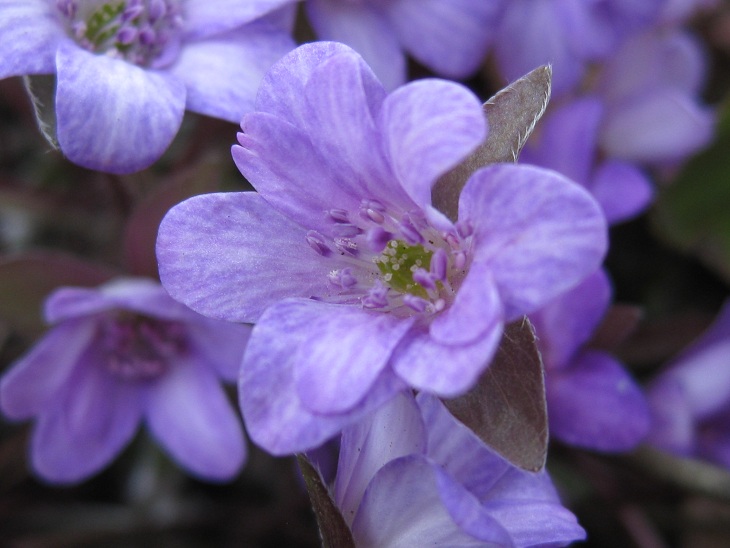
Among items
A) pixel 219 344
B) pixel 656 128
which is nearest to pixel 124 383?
pixel 219 344

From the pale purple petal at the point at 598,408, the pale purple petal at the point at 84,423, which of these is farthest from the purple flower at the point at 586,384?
the pale purple petal at the point at 84,423

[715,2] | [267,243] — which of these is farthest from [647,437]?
[715,2]

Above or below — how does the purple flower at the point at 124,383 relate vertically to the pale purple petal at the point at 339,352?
below

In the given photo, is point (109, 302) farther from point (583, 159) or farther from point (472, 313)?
point (583, 159)

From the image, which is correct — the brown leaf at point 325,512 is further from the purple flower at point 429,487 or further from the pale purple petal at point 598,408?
the pale purple petal at point 598,408

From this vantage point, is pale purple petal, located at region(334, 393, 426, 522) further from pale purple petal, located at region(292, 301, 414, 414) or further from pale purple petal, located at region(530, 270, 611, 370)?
pale purple petal, located at region(530, 270, 611, 370)

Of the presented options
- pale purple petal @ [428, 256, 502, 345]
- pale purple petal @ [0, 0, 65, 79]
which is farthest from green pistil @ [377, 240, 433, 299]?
pale purple petal @ [0, 0, 65, 79]

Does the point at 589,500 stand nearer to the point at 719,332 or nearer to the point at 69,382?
the point at 719,332
